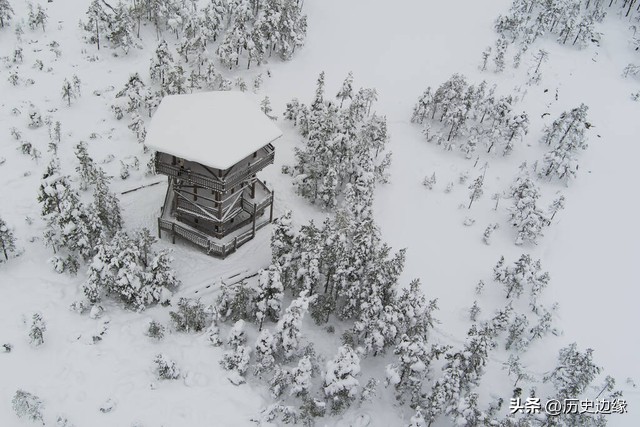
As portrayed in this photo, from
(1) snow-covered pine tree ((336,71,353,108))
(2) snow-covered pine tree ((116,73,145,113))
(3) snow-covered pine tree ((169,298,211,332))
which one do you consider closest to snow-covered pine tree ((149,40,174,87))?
(2) snow-covered pine tree ((116,73,145,113))

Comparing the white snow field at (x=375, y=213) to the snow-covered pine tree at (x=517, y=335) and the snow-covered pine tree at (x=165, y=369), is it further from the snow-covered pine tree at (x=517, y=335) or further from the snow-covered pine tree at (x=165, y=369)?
the snow-covered pine tree at (x=517, y=335)

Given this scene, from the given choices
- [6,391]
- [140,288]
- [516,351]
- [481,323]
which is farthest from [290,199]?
[6,391]

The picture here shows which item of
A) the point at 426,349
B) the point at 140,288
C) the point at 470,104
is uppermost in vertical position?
the point at 470,104

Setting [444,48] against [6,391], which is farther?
[444,48]

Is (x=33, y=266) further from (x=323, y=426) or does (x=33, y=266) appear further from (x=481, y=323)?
(x=481, y=323)

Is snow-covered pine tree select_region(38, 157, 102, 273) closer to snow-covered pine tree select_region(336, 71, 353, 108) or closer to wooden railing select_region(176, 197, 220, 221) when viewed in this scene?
wooden railing select_region(176, 197, 220, 221)

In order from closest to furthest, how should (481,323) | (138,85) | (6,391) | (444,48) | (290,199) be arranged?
(6,391)
(481,323)
(290,199)
(138,85)
(444,48)
